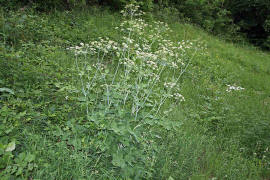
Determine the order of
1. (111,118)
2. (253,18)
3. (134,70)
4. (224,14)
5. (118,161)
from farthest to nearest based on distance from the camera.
A: (253,18), (224,14), (134,70), (111,118), (118,161)

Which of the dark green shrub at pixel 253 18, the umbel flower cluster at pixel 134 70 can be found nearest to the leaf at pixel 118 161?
the umbel flower cluster at pixel 134 70

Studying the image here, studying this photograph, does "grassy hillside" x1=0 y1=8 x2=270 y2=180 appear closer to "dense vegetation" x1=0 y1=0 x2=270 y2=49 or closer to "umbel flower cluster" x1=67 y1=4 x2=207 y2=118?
"umbel flower cluster" x1=67 y1=4 x2=207 y2=118

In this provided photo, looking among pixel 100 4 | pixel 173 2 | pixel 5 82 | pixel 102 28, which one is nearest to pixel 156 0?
pixel 173 2

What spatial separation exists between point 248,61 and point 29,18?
327 inches

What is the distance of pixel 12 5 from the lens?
6.23 metres

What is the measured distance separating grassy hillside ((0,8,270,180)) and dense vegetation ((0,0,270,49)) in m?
4.74

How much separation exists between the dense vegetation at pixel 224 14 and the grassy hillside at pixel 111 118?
15.5 feet

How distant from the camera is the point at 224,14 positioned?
1326cm

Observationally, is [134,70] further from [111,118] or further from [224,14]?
[224,14]

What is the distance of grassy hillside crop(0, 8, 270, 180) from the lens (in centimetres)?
227

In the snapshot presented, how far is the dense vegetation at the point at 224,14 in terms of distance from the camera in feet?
36.0

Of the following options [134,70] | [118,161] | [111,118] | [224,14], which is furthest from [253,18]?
[118,161]

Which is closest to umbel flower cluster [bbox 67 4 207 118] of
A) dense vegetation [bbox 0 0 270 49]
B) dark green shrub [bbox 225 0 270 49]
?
dense vegetation [bbox 0 0 270 49]

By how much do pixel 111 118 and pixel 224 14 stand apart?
43.1 ft
